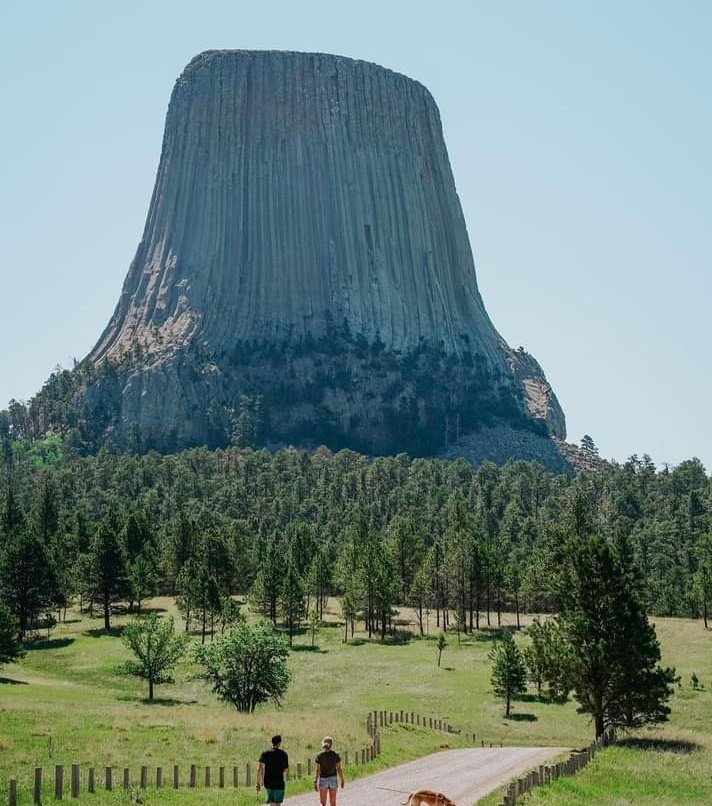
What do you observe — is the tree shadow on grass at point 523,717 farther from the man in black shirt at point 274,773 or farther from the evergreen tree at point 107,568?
the evergreen tree at point 107,568

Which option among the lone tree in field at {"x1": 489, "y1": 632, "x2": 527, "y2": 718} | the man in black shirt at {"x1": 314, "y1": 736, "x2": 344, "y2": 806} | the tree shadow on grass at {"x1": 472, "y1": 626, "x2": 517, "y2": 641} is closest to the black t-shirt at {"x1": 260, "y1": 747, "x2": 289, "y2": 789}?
the man in black shirt at {"x1": 314, "y1": 736, "x2": 344, "y2": 806}

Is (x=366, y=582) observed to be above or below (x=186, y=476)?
below

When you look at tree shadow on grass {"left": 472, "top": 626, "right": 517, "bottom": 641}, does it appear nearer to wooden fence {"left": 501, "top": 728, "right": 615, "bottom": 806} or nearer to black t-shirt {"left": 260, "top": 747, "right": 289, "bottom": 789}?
wooden fence {"left": 501, "top": 728, "right": 615, "bottom": 806}

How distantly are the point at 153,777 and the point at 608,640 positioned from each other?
83.8 ft

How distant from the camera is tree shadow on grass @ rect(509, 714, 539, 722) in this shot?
70688 millimetres

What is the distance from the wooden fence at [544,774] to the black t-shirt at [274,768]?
6038mm

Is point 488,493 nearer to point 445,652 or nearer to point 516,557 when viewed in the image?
point 516,557

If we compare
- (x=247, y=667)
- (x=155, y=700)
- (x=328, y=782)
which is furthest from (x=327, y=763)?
(x=155, y=700)

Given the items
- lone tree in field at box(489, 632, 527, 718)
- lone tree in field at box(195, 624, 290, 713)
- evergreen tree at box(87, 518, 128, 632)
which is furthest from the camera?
evergreen tree at box(87, 518, 128, 632)

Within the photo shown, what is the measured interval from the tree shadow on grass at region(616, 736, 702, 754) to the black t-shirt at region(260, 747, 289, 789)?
27.8 metres

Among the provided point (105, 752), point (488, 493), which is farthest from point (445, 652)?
point (488, 493)

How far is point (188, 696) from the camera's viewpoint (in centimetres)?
7731

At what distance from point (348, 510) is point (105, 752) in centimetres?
12556

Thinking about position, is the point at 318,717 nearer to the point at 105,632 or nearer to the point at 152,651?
the point at 152,651
